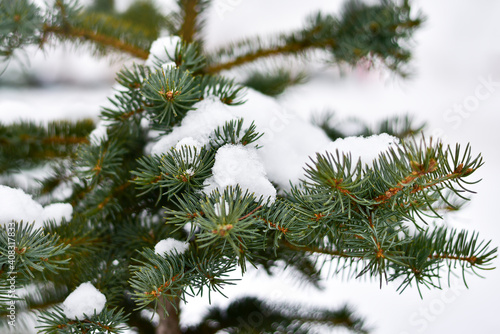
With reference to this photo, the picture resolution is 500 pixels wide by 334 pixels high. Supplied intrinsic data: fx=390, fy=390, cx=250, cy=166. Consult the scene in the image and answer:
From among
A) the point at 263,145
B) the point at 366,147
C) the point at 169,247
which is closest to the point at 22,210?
the point at 169,247

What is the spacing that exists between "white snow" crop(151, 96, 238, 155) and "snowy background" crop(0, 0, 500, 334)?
84 cm

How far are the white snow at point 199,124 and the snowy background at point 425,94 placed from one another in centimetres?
84

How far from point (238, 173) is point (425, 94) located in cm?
234

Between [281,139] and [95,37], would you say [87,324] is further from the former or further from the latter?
[95,37]

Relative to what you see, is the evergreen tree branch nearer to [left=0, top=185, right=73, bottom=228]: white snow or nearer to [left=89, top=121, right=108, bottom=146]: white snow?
[left=89, top=121, right=108, bottom=146]: white snow

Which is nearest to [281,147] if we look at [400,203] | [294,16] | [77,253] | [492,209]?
[400,203]

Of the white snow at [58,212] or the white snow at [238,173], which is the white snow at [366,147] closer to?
the white snow at [238,173]

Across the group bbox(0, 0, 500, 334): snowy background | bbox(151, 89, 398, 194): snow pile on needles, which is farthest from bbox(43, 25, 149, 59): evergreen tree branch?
bbox(0, 0, 500, 334): snowy background

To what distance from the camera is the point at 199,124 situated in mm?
465

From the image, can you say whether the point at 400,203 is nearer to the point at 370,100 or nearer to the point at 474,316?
the point at 474,316

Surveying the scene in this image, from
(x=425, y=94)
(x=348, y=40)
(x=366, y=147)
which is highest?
(x=425, y=94)

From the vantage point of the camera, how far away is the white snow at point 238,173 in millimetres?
411

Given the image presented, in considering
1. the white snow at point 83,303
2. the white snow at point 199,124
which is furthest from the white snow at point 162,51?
the white snow at point 83,303

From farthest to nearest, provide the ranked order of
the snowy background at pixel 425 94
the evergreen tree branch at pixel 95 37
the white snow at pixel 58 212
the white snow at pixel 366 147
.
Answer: the snowy background at pixel 425 94, the evergreen tree branch at pixel 95 37, the white snow at pixel 58 212, the white snow at pixel 366 147
